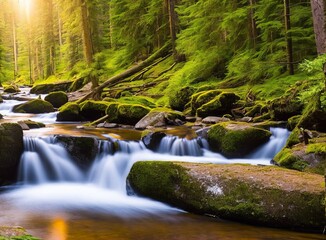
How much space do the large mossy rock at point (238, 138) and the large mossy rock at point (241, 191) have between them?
9.08 feet

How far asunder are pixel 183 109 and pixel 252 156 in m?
7.53

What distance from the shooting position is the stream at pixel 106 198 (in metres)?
5.34

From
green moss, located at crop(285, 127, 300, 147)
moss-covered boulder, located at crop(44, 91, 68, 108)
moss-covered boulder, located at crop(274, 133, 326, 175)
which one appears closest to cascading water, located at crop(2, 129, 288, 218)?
green moss, located at crop(285, 127, 300, 147)

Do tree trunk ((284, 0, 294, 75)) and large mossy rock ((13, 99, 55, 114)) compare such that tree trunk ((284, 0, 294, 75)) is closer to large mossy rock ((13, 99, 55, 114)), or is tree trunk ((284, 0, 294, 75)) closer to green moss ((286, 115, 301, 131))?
green moss ((286, 115, 301, 131))

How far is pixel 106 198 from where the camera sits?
25.5ft

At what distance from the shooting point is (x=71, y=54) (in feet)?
135

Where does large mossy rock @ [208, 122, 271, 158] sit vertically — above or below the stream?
above

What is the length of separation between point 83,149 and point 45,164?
41.4 inches

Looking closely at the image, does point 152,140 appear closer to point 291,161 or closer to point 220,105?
point 220,105

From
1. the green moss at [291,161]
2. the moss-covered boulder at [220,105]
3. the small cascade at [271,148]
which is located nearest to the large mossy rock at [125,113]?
the moss-covered boulder at [220,105]

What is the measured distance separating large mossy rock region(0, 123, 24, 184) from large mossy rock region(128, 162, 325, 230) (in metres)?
3.61

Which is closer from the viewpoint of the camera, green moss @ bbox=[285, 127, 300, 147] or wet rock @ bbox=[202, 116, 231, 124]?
green moss @ bbox=[285, 127, 300, 147]

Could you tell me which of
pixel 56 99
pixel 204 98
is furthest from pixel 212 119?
pixel 56 99

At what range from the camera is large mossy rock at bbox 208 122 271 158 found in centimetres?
928
